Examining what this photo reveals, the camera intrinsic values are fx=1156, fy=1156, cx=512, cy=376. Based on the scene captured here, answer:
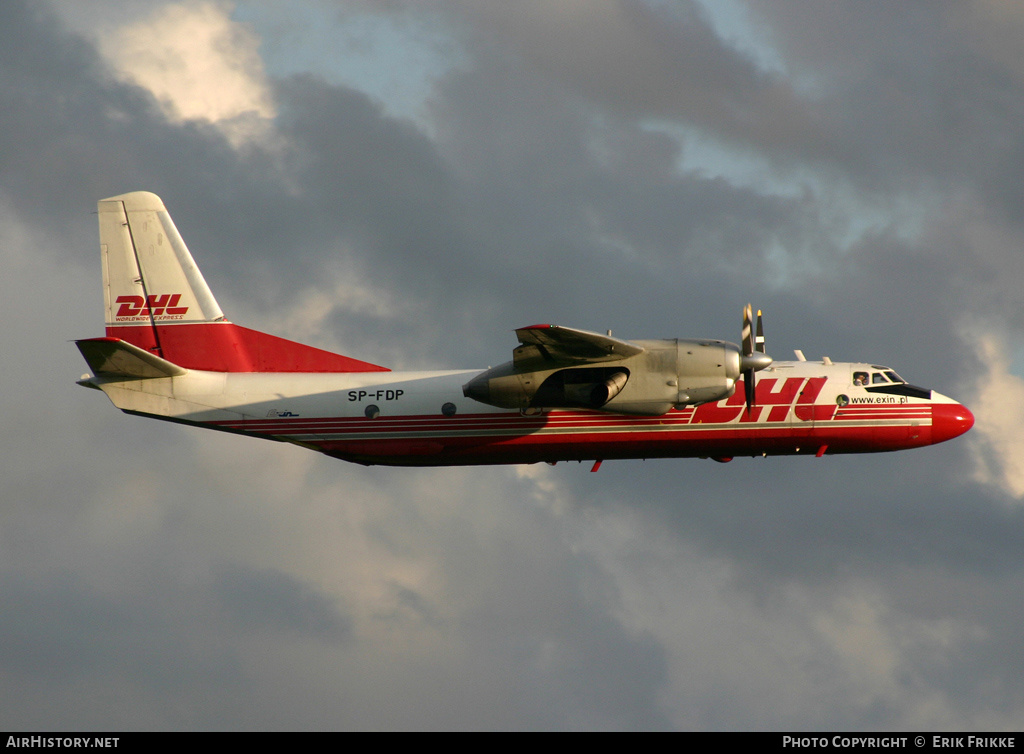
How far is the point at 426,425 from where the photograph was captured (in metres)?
33.3

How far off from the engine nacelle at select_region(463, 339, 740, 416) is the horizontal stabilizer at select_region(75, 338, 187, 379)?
9.30m

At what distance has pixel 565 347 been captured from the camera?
100ft

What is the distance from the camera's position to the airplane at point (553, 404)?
3111cm

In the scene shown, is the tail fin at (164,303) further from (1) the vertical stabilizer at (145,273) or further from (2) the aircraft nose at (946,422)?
(2) the aircraft nose at (946,422)

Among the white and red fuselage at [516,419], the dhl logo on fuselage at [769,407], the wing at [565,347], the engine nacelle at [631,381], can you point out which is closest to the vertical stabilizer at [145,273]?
the white and red fuselage at [516,419]

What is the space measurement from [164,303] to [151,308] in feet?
1.40

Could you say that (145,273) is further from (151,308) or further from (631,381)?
(631,381)

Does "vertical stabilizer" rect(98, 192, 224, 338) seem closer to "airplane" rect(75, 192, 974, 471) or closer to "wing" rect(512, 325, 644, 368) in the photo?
"airplane" rect(75, 192, 974, 471)

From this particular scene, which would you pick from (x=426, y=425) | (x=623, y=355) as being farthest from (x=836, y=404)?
(x=426, y=425)

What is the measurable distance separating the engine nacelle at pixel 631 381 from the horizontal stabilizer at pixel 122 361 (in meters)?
9.30
